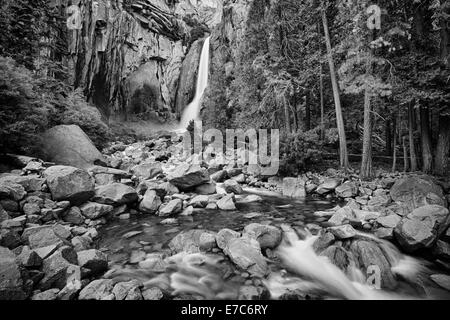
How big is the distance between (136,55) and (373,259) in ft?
102

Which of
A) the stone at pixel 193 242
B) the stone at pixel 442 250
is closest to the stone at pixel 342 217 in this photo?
the stone at pixel 442 250

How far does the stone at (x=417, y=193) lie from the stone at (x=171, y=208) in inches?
280

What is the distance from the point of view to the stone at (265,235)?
17.4 ft

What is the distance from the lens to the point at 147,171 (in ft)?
37.4

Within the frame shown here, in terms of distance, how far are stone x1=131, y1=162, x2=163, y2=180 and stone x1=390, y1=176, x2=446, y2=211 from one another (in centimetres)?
977

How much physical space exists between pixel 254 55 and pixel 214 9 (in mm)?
33955

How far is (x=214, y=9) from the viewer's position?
41.1m

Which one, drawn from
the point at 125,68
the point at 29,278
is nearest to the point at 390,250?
the point at 29,278

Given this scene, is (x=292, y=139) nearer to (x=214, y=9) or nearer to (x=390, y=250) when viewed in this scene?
(x=390, y=250)

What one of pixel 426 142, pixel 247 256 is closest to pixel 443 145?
pixel 426 142

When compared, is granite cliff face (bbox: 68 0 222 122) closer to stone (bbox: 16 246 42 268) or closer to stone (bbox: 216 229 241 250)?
stone (bbox: 16 246 42 268)

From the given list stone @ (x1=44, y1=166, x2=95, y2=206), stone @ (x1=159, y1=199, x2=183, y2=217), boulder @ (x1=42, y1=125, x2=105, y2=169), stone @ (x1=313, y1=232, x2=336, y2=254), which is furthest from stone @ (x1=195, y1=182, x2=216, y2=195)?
stone @ (x1=313, y1=232, x2=336, y2=254)

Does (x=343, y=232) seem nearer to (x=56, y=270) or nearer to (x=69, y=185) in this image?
(x=56, y=270)

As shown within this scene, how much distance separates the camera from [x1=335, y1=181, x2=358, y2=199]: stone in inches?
356
